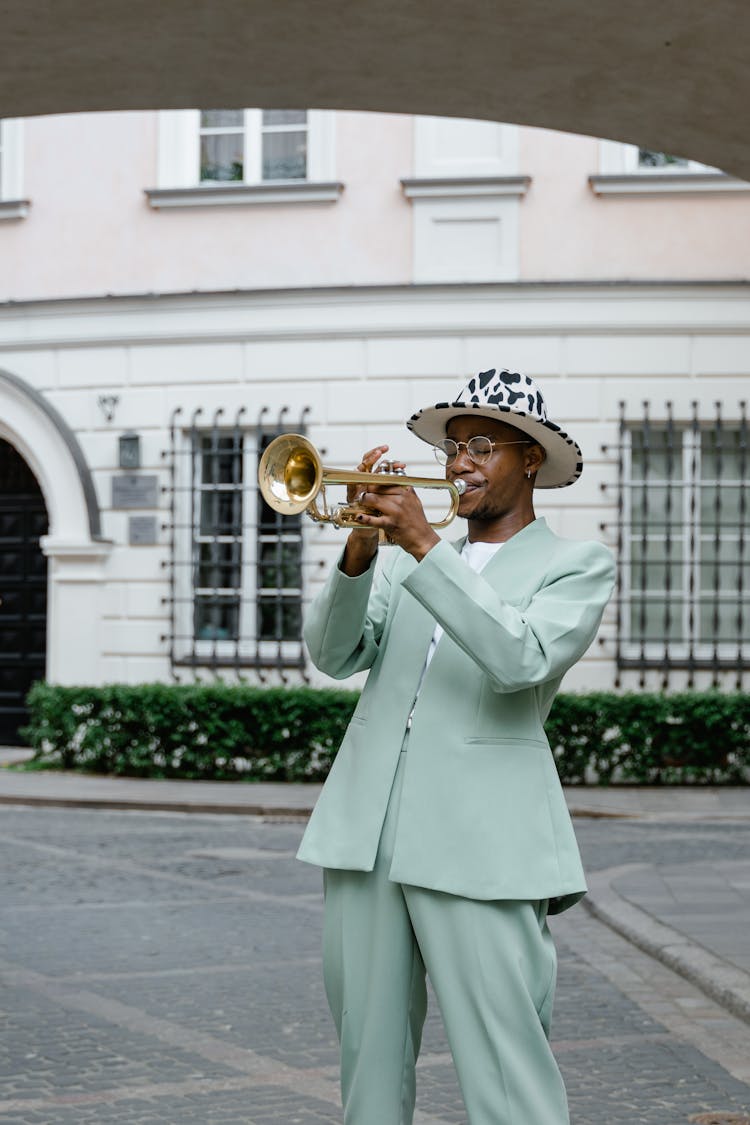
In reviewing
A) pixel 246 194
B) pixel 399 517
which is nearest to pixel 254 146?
pixel 246 194

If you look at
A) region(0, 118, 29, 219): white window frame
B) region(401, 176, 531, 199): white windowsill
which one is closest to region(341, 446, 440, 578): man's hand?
region(401, 176, 531, 199): white windowsill

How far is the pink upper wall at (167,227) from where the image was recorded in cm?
1493

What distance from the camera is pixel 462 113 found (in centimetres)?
728

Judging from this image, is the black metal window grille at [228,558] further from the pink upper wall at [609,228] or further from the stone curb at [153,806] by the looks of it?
the pink upper wall at [609,228]

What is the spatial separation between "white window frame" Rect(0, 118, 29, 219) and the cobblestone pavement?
782cm

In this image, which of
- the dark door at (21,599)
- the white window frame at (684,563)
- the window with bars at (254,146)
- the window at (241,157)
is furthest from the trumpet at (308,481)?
the dark door at (21,599)

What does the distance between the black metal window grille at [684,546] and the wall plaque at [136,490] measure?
4.25m

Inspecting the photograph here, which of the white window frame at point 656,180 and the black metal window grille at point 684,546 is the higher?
the white window frame at point 656,180

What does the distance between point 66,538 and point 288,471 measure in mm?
12436

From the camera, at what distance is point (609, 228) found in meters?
14.6

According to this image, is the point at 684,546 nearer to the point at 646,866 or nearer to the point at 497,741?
the point at 646,866

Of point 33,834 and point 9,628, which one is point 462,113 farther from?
point 9,628

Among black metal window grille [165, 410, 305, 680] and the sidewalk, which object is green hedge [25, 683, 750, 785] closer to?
the sidewalk

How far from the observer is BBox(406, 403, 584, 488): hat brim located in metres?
3.34
